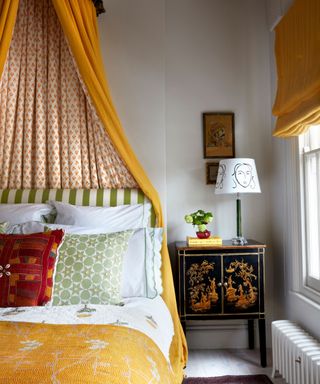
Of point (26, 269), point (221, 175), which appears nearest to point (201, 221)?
point (221, 175)

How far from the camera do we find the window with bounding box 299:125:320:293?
2551mm

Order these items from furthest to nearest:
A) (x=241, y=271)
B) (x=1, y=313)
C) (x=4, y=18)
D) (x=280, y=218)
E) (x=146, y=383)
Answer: (x=280, y=218), (x=241, y=271), (x=4, y=18), (x=1, y=313), (x=146, y=383)

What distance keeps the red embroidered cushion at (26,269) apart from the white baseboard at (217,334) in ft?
5.02

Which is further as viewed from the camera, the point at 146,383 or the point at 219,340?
the point at 219,340

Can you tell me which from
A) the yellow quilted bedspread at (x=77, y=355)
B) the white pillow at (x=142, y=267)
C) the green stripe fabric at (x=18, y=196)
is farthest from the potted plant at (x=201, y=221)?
the yellow quilted bedspread at (x=77, y=355)

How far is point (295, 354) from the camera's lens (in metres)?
2.21

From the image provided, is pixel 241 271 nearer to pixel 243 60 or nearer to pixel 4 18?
pixel 243 60

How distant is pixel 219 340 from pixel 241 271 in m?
0.75

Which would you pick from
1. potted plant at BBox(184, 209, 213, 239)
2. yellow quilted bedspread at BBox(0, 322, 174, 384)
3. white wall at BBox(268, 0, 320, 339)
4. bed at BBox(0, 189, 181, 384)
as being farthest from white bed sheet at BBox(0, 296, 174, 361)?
white wall at BBox(268, 0, 320, 339)

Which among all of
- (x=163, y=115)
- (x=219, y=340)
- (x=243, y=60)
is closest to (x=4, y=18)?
(x=163, y=115)

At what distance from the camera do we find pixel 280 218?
3.04 meters

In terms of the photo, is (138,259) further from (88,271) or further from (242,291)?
(242,291)

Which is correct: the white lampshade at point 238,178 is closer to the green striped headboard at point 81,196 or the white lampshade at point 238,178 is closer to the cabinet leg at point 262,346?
the green striped headboard at point 81,196

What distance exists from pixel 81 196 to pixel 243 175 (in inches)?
47.4
